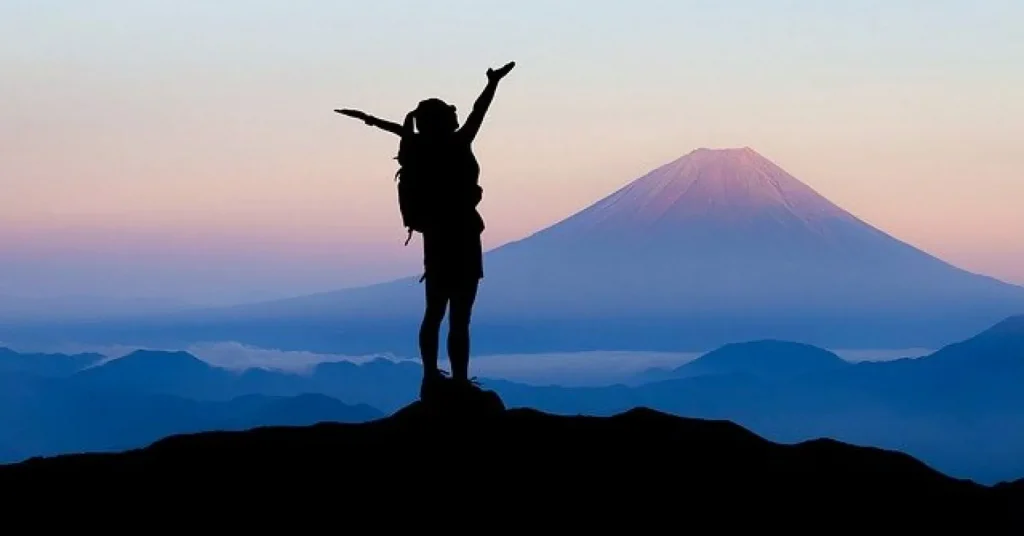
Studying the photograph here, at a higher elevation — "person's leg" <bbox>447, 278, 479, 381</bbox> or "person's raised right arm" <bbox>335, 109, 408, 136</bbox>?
"person's raised right arm" <bbox>335, 109, 408, 136</bbox>

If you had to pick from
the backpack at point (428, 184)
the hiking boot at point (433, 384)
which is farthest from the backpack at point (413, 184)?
the hiking boot at point (433, 384)

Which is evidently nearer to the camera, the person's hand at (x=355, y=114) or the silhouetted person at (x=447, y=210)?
the silhouetted person at (x=447, y=210)

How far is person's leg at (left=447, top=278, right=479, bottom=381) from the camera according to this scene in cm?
1216

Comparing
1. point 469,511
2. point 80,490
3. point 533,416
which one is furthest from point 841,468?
point 80,490

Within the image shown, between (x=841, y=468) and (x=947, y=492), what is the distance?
98 centimetres

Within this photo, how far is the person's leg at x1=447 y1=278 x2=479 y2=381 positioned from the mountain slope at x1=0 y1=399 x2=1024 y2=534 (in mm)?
574

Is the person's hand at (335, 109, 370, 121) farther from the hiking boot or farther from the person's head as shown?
the hiking boot

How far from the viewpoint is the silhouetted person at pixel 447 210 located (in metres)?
12.0

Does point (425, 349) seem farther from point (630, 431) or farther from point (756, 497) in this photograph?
point (756, 497)

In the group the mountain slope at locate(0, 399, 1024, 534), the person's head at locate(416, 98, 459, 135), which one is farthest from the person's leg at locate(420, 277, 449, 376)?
the person's head at locate(416, 98, 459, 135)

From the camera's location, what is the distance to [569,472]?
11.4m

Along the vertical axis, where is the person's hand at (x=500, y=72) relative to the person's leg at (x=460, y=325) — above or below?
above

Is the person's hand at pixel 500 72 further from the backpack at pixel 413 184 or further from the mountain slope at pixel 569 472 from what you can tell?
the mountain slope at pixel 569 472

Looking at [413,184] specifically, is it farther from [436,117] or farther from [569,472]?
[569,472]
